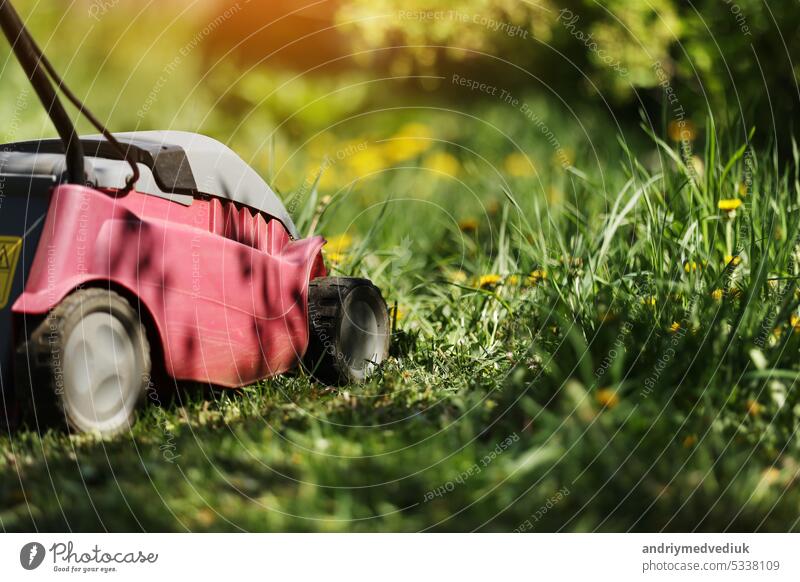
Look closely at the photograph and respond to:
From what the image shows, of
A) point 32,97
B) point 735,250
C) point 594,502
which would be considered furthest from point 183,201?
point 32,97

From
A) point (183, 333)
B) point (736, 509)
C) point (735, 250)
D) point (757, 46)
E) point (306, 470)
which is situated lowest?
point (736, 509)

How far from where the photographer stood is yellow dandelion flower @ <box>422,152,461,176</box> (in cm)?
746

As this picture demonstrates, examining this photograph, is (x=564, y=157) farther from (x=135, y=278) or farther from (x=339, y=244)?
(x=135, y=278)

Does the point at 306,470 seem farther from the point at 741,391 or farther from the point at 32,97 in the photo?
the point at 32,97

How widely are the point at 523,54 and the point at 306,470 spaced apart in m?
6.02

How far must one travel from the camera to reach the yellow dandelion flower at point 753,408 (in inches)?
98.3

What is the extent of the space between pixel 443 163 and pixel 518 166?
0.70 meters

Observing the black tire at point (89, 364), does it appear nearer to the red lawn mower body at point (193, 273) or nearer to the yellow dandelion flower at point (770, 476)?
the red lawn mower body at point (193, 273)

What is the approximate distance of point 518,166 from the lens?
7250 millimetres

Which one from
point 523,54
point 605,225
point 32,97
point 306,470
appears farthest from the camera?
point 523,54

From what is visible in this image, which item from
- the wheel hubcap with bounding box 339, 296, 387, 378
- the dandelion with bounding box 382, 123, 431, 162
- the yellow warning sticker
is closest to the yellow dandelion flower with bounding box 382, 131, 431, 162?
the dandelion with bounding box 382, 123, 431, 162

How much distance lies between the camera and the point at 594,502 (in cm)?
223

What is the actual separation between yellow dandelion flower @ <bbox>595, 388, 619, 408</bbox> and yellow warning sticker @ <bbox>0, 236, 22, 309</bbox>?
169cm

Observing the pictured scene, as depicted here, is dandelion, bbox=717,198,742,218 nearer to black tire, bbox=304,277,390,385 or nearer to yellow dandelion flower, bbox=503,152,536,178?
black tire, bbox=304,277,390,385
